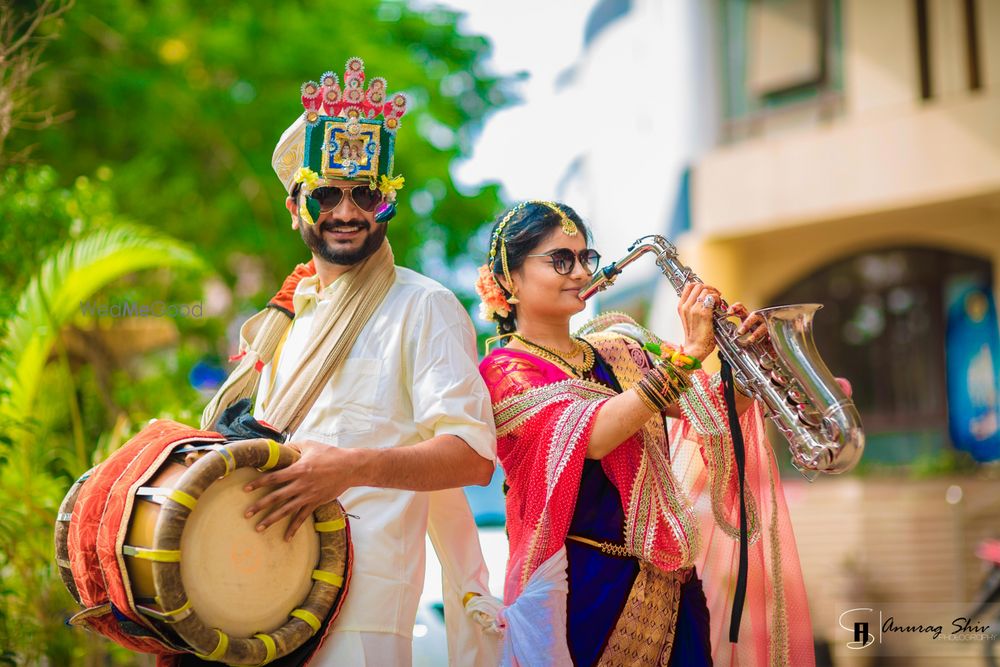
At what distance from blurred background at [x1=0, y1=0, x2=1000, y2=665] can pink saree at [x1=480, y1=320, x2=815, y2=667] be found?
6.74ft

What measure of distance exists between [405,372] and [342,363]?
16 centimetres

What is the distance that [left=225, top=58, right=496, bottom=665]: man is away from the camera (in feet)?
8.95

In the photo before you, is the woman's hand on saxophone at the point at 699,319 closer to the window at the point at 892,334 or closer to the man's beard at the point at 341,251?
the man's beard at the point at 341,251

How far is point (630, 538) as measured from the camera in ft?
10.4

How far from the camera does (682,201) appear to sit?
12391 mm

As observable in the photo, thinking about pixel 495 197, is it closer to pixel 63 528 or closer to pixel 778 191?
pixel 778 191

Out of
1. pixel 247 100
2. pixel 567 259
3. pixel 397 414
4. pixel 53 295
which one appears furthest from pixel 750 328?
pixel 247 100

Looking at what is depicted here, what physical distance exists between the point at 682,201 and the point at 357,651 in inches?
401

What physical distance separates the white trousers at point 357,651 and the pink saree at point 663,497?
465mm

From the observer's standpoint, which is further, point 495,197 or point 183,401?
point 495,197

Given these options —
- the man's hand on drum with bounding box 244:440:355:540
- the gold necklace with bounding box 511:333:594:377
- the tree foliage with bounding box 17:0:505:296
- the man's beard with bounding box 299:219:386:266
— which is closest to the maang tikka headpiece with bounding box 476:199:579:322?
the gold necklace with bounding box 511:333:594:377

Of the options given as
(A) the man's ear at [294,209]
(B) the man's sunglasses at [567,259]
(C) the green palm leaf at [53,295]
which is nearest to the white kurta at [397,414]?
(A) the man's ear at [294,209]

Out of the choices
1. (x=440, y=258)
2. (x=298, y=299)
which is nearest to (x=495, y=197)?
(x=440, y=258)

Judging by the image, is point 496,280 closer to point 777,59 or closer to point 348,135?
point 348,135
